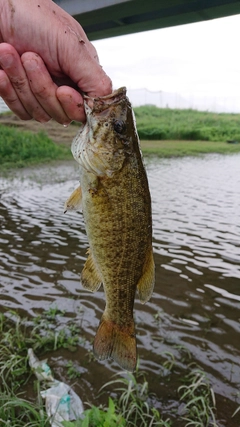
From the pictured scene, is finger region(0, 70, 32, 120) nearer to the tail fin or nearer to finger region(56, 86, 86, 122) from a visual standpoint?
finger region(56, 86, 86, 122)

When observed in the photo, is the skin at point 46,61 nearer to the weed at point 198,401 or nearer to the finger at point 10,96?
the finger at point 10,96

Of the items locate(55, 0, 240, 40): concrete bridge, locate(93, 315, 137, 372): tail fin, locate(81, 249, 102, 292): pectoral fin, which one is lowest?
locate(93, 315, 137, 372): tail fin

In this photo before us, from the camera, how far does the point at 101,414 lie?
3080mm

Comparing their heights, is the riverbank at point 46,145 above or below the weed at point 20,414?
above

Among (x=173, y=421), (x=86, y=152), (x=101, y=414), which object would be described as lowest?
(x=173, y=421)

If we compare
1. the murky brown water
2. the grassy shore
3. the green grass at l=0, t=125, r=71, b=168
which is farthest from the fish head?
the green grass at l=0, t=125, r=71, b=168

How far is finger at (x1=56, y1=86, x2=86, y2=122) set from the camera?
6.69 ft

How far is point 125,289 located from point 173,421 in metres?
2.09

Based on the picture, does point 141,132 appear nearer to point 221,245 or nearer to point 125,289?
point 221,245

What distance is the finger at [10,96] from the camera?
2053mm

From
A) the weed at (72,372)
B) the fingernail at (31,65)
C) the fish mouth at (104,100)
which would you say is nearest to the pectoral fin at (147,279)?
the fish mouth at (104,100)

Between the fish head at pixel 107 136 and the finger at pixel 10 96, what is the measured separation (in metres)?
0.36

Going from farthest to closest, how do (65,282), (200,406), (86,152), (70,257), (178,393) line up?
(70,257)
(65,282)
(178,393)
(200,406)
(86,152)

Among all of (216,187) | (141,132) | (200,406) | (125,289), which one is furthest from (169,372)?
(141,132)
